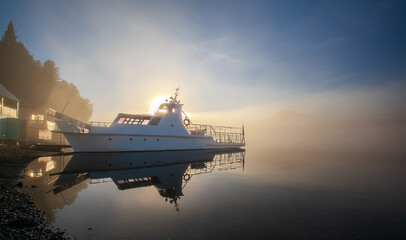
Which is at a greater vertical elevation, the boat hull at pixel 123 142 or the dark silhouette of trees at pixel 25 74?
the dark silhouette of trees at pixel 25 74

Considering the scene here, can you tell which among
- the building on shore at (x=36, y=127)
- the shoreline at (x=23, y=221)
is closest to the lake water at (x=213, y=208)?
the shoreline at (x=23, y=221)

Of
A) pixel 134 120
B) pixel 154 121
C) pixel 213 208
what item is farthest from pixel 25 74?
pixel 213 208

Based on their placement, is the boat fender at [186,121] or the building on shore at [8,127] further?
the boat fender at [186,121]

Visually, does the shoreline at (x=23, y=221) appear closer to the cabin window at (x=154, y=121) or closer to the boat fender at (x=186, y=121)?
the cabin window at (x=154, y=121)

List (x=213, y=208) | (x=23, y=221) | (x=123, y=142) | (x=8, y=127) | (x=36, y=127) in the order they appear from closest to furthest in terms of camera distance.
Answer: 1. (x=23, y=221)
2. (x=213, y=208)
3. (x=123, y=142)
4. (x=8, y=127)
5. (x=36, y=127)

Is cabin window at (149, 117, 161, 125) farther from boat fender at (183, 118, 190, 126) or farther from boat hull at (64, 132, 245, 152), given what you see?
boat fender at (183, 118, 190, 126)

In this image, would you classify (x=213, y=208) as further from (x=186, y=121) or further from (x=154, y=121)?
(x=186, y=121)

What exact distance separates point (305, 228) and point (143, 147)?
17.3 metres

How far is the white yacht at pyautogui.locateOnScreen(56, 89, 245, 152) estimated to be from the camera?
17.5 m

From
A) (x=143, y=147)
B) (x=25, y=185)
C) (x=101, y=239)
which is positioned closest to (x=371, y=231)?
(x=101, y=239)

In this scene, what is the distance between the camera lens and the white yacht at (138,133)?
57.4 ft

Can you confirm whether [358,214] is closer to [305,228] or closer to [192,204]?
[305,228]

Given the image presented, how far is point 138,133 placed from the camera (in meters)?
19.2

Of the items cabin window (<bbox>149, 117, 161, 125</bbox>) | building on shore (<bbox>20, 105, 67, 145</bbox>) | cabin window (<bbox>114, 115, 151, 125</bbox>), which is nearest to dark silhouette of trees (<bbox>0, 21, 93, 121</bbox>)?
building on shore (<bbox>20, 105, 67, 145</bbox>)
